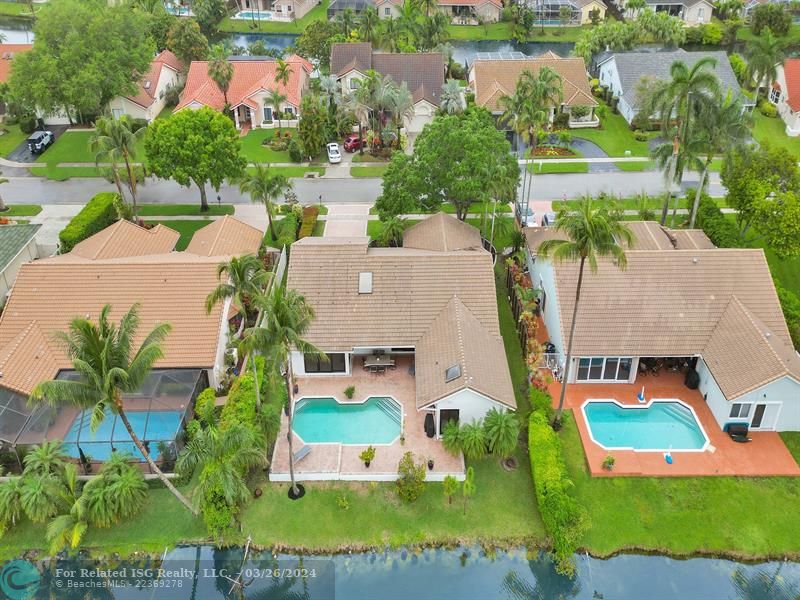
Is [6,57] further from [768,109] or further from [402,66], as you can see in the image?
[768,109]

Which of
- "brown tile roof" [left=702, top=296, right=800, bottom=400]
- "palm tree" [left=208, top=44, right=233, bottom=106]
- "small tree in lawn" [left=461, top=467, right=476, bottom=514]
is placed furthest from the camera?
"palm tree" [left=208, top=44, right=233, bottom=106]

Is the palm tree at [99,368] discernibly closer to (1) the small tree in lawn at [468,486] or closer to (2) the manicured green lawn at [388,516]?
(2) the manicured green lawn at [388,516]

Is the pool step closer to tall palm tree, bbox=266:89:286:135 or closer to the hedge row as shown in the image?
the hedge row

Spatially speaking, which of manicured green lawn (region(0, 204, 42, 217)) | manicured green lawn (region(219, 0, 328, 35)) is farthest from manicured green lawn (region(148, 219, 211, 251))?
manicured green lawn (region(219, 0, 328, 35))

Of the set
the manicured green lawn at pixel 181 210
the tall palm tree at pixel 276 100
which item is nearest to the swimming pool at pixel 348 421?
the manicured green lawn at pixel 181 210

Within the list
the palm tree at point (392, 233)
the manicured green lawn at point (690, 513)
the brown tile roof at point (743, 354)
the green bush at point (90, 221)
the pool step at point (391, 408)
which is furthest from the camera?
the green bush at point (90, 221)

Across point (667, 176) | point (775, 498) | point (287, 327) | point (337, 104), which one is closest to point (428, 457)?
point (287, 327)

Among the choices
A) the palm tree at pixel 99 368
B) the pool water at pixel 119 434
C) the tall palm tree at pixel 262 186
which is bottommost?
the pool water at pixel 119 434
